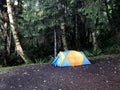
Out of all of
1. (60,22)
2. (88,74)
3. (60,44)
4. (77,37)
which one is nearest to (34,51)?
(60,44)

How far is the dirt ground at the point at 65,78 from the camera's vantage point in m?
6.27

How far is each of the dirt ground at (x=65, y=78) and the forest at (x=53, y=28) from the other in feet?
8.92

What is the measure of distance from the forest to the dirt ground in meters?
2.72

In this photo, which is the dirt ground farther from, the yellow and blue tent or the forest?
the forest

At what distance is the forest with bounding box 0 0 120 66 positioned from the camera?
10.9 meters

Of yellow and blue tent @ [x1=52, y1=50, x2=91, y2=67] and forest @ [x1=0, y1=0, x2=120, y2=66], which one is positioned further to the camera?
forest @ [x1=0, y1=0, x2=120, y2=66]

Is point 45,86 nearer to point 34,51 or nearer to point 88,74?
point 88,74

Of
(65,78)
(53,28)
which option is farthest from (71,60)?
(53,28)

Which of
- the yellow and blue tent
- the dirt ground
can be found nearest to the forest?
the yellow and blue tent

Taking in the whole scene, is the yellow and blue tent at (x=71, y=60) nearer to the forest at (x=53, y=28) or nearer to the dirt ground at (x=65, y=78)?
the dirt ground at (x=65, y=78)

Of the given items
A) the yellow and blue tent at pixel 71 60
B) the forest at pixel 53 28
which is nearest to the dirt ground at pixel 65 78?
the yellow and blue tent at pixel 71 60

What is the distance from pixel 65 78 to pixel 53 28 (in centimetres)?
507

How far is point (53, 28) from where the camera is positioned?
11.7m

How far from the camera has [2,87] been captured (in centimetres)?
640
